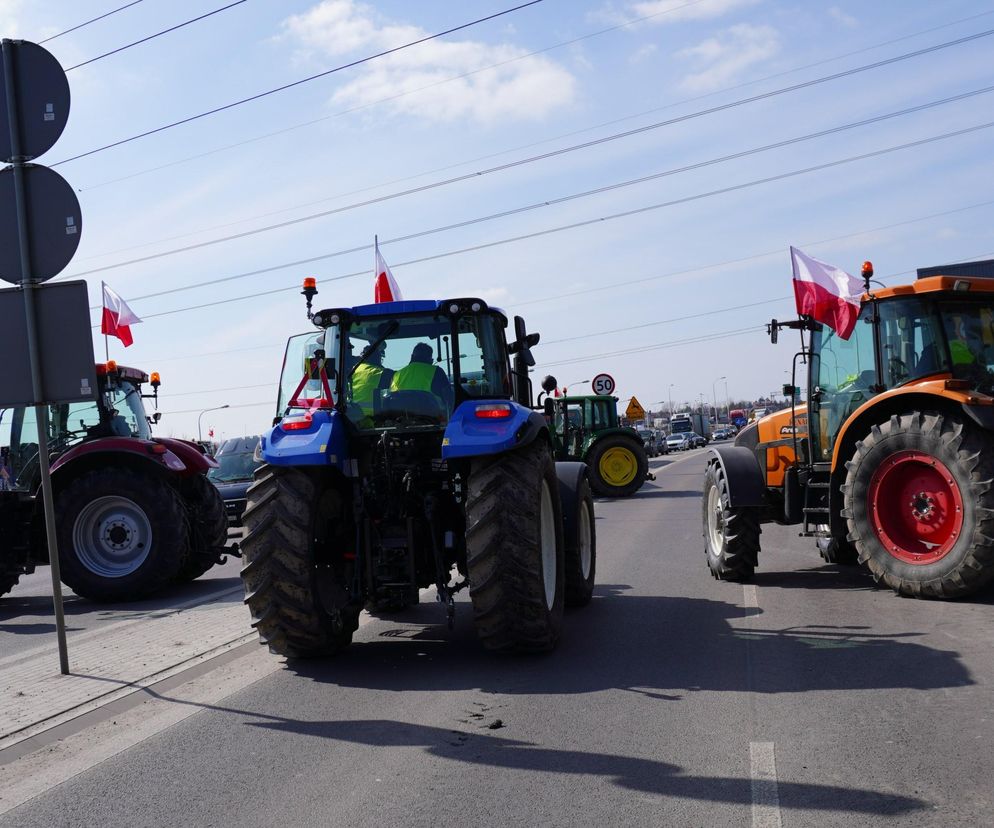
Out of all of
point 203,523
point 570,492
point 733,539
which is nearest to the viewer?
point 570,492

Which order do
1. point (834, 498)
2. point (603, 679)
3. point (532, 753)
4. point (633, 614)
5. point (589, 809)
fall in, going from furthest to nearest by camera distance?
point (834, 498)
point (633, 614)
point (603, 679)
point (532, 753)
point (589, 809)

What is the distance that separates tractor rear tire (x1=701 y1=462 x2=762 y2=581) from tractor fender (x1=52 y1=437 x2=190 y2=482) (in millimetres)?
5956

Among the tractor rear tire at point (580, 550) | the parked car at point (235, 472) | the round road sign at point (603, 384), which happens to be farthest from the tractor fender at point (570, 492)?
the round road sign at point (603, 384)

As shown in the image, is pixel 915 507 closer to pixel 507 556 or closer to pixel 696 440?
pixel 507 556

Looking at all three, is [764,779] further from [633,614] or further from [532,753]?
[633,614]

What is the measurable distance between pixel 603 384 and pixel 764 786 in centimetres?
2668

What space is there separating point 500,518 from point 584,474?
2.81 metres

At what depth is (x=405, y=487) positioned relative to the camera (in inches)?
291

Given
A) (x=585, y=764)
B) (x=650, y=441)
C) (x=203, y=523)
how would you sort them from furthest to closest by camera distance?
(x=650, y=441) < (x=203, y=523) < (x=585, y=764)

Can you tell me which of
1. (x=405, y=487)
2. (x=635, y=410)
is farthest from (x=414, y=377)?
(x=635, y=410)

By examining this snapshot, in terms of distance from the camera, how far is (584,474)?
9.52 metres

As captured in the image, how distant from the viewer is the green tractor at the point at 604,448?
24.7m

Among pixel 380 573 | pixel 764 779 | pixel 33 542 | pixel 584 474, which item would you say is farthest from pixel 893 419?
pixel 33 542

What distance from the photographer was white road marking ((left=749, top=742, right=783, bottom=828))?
409 cm
